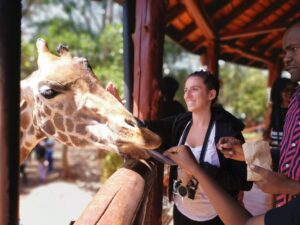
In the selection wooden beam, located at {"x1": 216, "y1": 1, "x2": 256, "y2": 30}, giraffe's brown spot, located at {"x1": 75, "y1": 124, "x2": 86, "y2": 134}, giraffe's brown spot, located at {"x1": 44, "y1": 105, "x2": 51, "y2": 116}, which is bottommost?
giraffe's brown spot, located at {"x1": 75, "y1": 124, "x2": 86, "y2": 134}

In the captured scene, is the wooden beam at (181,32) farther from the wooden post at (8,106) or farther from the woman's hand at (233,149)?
the wooden post at (8,106)

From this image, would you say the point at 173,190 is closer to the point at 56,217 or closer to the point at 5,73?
the point at 5,73

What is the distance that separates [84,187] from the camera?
12.9 metres

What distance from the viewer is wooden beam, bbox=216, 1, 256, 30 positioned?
6.36m

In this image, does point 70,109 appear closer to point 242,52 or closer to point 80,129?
point 80,129

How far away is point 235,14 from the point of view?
677 centimetres

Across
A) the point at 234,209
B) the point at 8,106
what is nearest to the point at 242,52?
the point at 234,209

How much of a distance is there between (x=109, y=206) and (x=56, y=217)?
863 cm

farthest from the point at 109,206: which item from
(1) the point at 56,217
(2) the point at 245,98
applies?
(2) the point at 245,98

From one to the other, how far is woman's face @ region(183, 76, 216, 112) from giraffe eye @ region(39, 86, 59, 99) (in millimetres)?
851

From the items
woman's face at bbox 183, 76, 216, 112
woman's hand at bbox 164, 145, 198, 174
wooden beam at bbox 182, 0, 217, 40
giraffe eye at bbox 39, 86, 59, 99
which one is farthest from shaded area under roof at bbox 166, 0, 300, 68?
woman's hand at bbox 164, 145, 198, 174

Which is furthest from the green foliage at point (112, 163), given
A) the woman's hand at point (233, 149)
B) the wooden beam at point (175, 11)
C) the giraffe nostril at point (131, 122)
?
the woman's hand at point (233, 149)

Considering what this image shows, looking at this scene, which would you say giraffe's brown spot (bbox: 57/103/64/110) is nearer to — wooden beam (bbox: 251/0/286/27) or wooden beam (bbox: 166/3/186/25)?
wooden beam (bbox: 166/3/186/25)

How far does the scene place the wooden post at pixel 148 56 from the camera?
3182 mm
